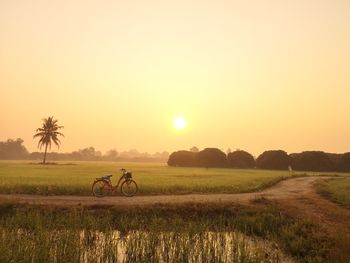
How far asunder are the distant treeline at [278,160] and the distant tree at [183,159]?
1.14 meters

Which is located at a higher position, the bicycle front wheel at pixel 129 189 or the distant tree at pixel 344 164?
the distant tree at pixel 344 164

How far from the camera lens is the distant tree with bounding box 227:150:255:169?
104 m

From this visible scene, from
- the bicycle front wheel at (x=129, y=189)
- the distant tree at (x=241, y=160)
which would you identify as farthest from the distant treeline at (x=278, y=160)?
the bicycle front wheel at (x=129, y=189)

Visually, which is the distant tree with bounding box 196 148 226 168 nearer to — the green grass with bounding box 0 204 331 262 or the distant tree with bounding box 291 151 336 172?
the distant tree with bounding box 291 151 336 172

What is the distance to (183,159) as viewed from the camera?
4464 inches

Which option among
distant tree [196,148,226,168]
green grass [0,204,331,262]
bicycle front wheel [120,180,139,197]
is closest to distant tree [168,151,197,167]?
distant tree [196,148,226,168]

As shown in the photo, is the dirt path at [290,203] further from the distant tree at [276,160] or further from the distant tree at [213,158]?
the distant tree at [213,158]

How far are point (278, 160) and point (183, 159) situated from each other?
28736 mm

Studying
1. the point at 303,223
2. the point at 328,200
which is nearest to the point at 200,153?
the point at 328,200

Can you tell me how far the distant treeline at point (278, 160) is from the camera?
9669cm

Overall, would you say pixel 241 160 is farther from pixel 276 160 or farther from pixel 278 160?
pixel 278 160

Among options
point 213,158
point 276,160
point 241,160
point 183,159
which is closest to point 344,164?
point 276,160

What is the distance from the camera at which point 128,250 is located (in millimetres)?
15500

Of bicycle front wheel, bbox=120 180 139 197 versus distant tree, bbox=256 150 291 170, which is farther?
distant tree, bbox=256 150 291 170
